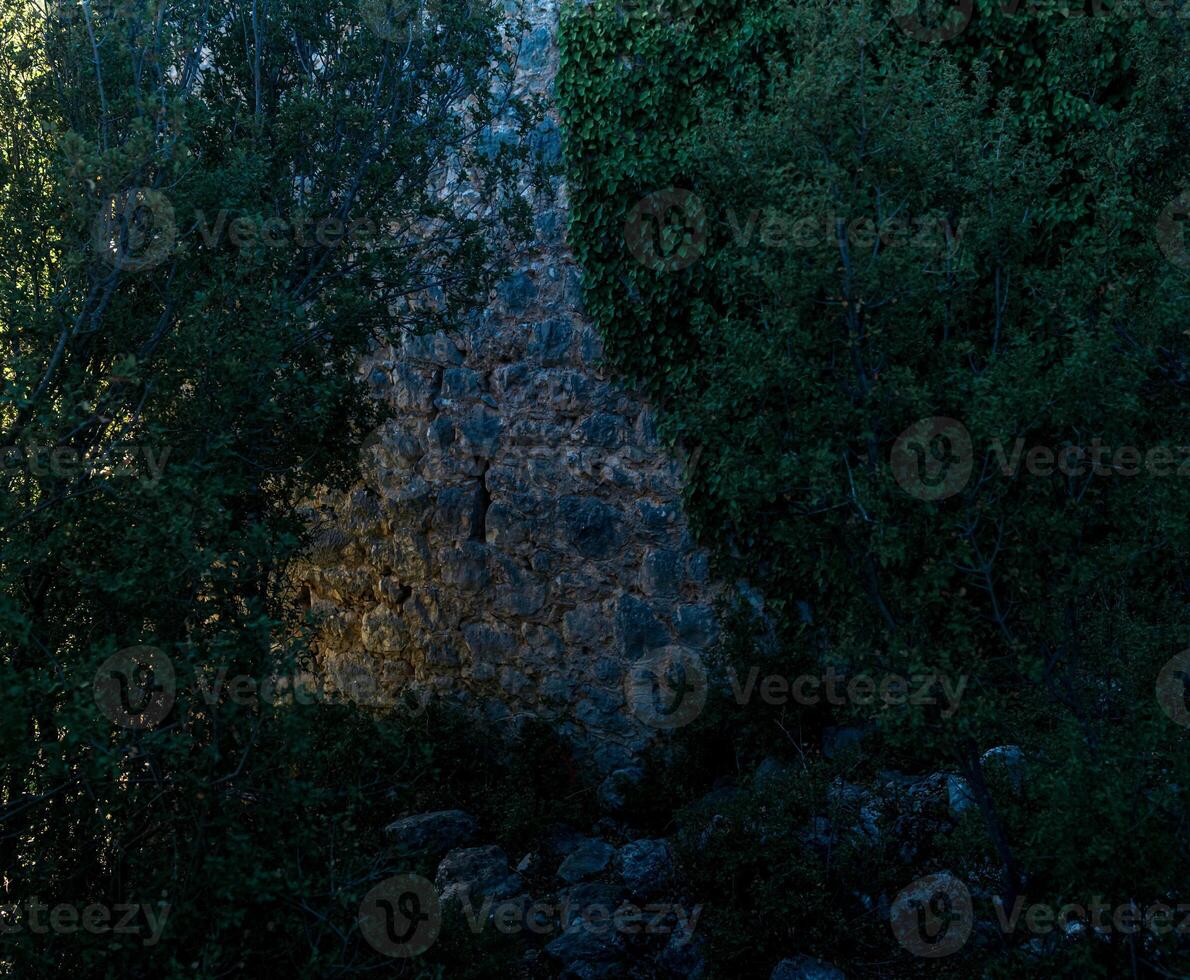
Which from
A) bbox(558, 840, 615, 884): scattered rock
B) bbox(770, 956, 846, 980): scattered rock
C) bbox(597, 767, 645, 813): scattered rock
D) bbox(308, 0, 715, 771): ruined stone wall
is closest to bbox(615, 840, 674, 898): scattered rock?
bbox(558, 840, 615, 884): scattered rock

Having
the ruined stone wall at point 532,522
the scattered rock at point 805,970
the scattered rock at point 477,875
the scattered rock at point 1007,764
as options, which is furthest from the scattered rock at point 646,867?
the scattered rock at point 1007,764

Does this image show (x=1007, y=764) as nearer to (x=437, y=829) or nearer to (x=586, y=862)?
(x=586, y=862)

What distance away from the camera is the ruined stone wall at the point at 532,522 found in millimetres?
6672

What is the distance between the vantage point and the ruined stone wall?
6.67 meters

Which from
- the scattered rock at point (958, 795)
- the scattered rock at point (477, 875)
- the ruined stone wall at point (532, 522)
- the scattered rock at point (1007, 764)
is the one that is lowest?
the scattered rock at point (477, 875)

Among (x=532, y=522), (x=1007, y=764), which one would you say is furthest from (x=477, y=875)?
(x=1007, y=764)

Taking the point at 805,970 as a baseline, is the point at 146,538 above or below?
above

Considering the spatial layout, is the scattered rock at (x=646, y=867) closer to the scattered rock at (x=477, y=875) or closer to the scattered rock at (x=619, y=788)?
the scattered rock at (x=477, y=875)

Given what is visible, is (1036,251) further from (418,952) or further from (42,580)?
(42,580)

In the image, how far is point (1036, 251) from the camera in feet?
17.8

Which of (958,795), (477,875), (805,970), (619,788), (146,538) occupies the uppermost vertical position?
(146,538)

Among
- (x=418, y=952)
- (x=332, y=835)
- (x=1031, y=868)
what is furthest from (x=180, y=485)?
(x=1031, y=868)

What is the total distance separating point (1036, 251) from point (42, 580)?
15.4 feet

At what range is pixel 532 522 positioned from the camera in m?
7.04
